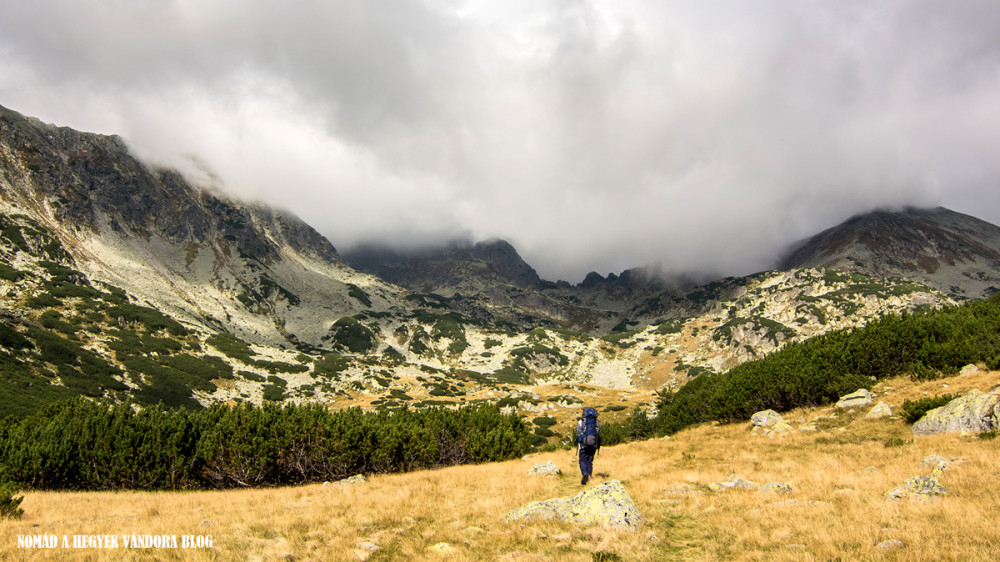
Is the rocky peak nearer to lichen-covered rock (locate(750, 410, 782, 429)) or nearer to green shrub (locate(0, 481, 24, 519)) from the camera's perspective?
green shrub (locate(0, 481, 24, 519))

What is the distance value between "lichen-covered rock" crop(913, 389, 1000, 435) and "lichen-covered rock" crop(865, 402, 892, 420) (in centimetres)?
286

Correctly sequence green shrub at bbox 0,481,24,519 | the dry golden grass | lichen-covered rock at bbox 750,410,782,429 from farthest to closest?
lichen-covered rock at bbox 750,410,782,429 → green shrub at bbox 0,481,24,519 → the dry golden grass

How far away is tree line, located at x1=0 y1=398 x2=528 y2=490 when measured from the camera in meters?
19.8

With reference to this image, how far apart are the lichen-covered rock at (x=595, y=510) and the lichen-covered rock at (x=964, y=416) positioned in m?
16.8

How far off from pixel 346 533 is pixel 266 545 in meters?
1.79

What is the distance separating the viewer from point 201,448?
20469mm

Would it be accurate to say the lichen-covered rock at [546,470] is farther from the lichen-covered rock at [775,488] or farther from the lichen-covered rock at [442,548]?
the lichen-covered rock at [442,548]

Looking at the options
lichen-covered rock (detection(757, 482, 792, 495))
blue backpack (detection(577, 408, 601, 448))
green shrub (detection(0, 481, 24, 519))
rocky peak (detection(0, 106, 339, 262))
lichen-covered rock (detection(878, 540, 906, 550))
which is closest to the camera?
→ lichen-covered rock (detection(878, 540, 906, 550))

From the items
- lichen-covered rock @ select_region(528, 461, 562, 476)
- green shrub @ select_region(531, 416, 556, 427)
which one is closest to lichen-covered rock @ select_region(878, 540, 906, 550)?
lichen-covered rock @ select_region(528, 461, 562, 476)

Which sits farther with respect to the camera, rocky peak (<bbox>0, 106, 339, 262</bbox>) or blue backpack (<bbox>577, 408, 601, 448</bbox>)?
rocky peak (<bbox>0, 106, 339, 262</bbox>)

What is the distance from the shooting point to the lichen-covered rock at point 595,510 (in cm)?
Result: 948

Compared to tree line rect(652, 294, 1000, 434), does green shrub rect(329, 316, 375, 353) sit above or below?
above

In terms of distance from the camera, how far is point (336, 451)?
22.0 m

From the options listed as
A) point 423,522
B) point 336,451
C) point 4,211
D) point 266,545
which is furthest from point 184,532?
point 4,211
